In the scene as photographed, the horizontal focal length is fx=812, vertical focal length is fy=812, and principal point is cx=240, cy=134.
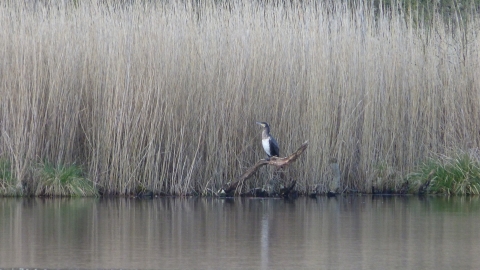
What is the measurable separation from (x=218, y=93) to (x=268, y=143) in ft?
3.31

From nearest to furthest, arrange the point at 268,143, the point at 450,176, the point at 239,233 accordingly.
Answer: the point at 239,233
the point at 268,143
the point at 450,176

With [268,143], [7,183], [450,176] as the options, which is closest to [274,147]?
[268,143]

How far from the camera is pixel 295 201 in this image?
9430 millimetres

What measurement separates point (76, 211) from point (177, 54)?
262cm

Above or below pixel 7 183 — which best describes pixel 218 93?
above

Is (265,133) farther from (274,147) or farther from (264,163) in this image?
(264,163)

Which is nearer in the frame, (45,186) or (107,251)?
(107,251)

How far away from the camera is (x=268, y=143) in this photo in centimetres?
928

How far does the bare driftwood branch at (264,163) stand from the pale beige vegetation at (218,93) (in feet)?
0.63

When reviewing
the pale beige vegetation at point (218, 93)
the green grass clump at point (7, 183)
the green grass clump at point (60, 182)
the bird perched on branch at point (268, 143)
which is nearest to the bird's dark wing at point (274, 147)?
the bird perched on branch at point (268, 143)

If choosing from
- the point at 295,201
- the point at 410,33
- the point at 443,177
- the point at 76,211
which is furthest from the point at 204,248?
the point at 410,33

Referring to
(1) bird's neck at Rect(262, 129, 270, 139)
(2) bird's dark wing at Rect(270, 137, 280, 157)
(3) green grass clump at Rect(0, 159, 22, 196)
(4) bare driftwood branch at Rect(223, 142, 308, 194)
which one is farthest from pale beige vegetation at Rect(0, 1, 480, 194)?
(2) bird's dark wing at Rect(270, 137, 280, 157)

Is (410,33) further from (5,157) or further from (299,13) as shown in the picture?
(5,157)

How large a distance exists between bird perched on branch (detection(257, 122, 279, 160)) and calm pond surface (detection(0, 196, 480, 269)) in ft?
1.88
